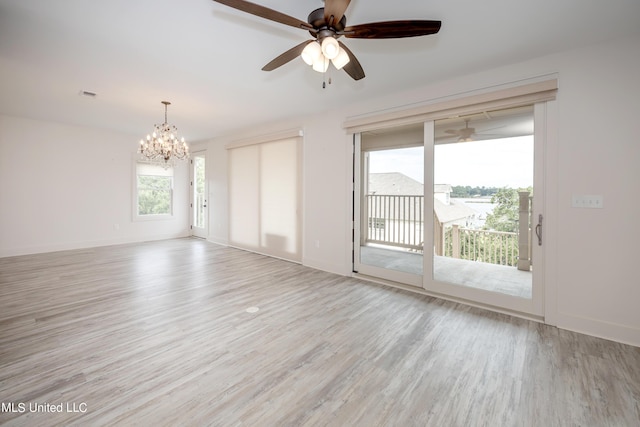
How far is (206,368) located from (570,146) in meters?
3.71

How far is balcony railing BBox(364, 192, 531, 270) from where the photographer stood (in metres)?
3.13

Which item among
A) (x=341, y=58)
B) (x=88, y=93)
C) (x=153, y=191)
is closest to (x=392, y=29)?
(x=341, y=58)

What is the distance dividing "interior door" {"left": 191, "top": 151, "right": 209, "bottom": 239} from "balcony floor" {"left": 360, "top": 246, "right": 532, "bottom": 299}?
200 inches

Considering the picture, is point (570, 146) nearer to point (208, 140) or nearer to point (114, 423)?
point (114, 423)

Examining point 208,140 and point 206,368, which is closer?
point 206,368

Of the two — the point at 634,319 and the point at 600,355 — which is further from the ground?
the point at 634,319

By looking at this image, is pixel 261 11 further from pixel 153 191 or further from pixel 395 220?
pixel 153 191

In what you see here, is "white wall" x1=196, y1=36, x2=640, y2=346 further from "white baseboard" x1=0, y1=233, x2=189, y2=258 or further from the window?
"white baseboard" x1=0, y1=233, x2=189, y2=258

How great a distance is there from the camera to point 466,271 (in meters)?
3.53

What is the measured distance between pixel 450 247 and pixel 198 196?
6726mm

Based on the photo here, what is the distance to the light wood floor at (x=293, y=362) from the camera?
1631mm

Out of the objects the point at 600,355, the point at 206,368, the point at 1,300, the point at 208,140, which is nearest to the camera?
the point at 206,368

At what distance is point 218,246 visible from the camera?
21.7 feet

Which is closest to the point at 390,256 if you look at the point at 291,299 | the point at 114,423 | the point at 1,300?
the point at 291,299
